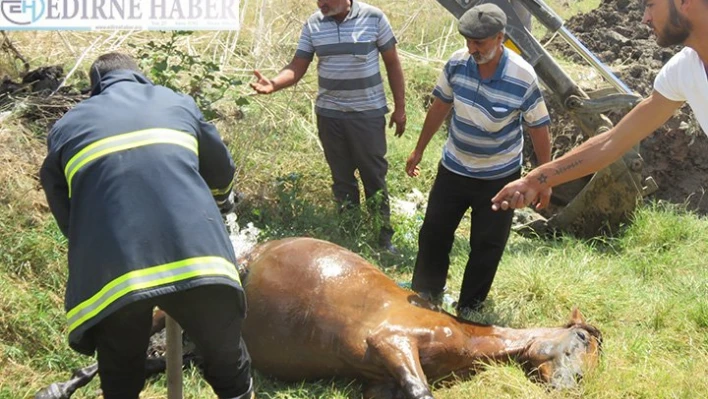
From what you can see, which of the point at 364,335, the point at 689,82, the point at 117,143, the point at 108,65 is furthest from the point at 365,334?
the point at 689,82

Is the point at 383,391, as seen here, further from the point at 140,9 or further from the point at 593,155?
the point at 140,9

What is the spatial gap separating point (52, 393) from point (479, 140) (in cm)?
289

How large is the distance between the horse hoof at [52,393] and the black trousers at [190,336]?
2.51 feet

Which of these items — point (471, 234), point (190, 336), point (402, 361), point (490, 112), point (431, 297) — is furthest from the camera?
point (431, 297)

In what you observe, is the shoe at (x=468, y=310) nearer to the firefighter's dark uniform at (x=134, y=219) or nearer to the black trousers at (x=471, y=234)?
the black trousers at (x=471, y=234)

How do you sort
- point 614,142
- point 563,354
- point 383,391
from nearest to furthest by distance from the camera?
1. point 614,142
2. point 383,391
3. point 563,354

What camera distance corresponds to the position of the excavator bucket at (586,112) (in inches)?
263

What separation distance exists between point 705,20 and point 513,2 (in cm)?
372

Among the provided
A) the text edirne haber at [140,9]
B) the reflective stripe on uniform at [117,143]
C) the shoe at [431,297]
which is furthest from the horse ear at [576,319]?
the text edirne haber at [140,9]

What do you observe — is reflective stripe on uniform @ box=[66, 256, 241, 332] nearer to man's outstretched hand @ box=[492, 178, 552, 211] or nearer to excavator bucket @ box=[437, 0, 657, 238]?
man's outstretched hand @ box=[492, 178, 552, 211]

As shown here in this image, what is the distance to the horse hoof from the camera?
4.39 meters

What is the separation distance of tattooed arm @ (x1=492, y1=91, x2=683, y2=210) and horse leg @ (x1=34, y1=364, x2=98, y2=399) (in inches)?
94.9

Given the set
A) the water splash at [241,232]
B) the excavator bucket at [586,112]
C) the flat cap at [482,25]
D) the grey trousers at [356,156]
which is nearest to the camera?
the flat cap at [482,25]

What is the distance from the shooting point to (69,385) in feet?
14.8
